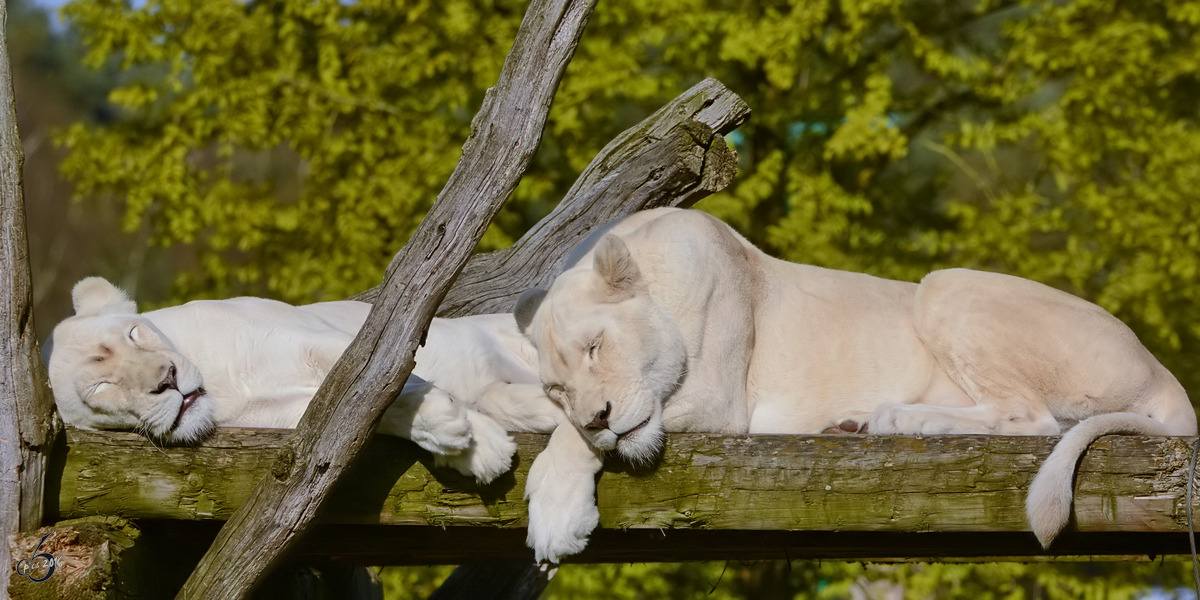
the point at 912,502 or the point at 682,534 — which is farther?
the point at 682,534

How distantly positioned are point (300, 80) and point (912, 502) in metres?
6.99

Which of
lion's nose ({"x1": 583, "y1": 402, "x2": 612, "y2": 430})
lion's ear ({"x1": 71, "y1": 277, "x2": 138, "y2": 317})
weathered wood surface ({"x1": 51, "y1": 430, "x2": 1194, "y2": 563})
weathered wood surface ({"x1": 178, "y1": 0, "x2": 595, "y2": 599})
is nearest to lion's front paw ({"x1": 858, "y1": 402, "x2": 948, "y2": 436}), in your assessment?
weathered wood surface ({"x1": 51, "y1": 430, "x2": 1194, "y2": 563})

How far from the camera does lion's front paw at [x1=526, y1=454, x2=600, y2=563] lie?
10.2 ft

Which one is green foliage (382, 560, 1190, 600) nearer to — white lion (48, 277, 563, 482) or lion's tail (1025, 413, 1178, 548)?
white lion (48, 277, 563, 482)

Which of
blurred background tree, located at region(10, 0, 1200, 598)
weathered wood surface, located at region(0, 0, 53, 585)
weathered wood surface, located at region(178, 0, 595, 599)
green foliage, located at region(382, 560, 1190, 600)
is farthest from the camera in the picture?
green foliage, located at region(382, 560, 1190, 600)

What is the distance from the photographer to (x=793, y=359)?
4.11 metres

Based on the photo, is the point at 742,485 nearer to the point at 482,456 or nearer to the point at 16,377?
the point at 482,456

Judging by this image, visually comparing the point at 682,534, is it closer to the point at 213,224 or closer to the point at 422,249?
the point at 422,249

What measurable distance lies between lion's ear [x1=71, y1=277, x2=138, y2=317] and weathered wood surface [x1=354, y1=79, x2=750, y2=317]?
5.42 feet

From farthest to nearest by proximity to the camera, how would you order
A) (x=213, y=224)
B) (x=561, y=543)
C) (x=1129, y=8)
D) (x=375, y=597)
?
(x=213, y=224) < (x=1129, y=8) < (x=375, y=597) < (x=561, y=543)

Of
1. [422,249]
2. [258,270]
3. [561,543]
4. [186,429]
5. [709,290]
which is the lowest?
[258,270]

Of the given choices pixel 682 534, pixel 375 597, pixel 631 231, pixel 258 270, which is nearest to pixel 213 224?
pixel 258 270

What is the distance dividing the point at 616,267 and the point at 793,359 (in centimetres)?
92

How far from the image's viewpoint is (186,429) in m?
3.24
